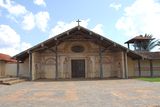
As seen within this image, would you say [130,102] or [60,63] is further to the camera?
[60,63]

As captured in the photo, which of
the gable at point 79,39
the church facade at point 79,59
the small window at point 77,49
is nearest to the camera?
the gable at point 79,39

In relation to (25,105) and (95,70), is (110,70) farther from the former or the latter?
(25,105)

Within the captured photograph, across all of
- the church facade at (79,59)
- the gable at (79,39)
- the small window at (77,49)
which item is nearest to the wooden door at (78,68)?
the church facade at (79,59)

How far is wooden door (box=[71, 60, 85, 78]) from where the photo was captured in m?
28.6

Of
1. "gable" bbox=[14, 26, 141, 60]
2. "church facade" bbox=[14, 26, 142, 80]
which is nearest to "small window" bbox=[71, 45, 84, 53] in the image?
"church facade" bbox=[14, 26, 142, 80]

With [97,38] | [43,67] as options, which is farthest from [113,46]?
[43,67]

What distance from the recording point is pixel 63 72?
28.3 meters

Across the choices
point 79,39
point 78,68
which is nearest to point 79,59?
point 78,68

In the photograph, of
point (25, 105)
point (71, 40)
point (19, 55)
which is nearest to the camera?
point (25, 105)

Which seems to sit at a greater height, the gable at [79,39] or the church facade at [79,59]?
the gable at [79,39]

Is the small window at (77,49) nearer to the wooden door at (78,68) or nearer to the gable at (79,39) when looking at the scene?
the gable at (79,39)

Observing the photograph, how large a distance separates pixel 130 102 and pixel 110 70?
19.3 m

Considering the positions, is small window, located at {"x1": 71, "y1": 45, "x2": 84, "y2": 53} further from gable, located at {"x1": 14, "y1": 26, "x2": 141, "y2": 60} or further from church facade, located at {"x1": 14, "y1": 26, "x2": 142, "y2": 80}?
gable, located at {"x1": 14, "y1": 26, "x2": 141, "y2": 60}

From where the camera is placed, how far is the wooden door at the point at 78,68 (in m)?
28.6
